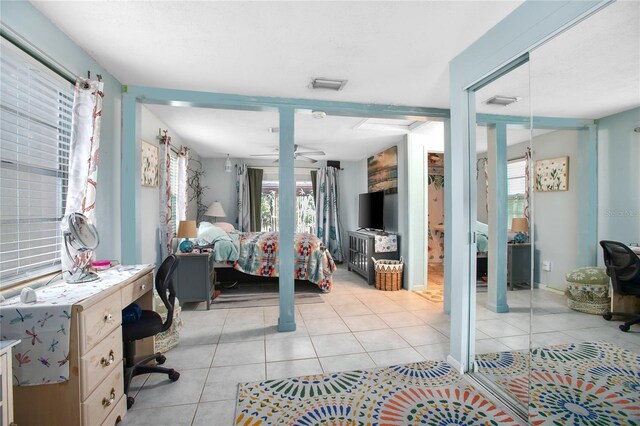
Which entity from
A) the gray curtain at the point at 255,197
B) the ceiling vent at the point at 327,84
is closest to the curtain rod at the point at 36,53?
the ceiling vent at the point at 327,84

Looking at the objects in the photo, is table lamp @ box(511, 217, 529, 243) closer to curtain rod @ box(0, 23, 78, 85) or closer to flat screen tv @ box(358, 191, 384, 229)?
curtain rod @ box(0, 23, 78, 85)

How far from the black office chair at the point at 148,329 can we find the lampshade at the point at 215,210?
12.7 ft

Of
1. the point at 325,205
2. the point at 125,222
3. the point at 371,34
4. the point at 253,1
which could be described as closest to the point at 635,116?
the point at 371,34

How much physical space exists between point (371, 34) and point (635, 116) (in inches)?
56.7

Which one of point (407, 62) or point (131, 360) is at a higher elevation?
point (407, 62)

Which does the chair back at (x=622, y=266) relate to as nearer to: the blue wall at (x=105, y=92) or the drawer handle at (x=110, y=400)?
the drawer handle at (x=110, y=400)

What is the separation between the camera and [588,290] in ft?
5.12

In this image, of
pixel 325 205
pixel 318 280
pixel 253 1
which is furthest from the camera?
pixel 325 205

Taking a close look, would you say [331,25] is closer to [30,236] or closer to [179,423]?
[30,236]

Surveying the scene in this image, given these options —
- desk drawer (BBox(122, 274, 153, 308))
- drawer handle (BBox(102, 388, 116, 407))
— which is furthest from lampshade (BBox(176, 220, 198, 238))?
drawer handle (BBox(102, 388, 116, 407))

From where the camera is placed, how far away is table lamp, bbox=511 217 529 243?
72.0 inches

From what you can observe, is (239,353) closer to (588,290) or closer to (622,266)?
(588,290)

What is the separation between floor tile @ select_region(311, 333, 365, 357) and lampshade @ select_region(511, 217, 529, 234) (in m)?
1.58

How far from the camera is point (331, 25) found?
1851mm
